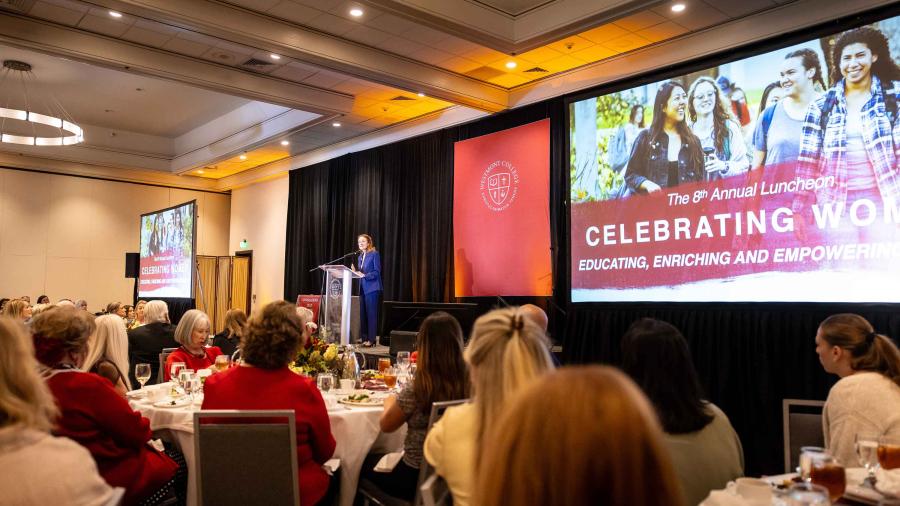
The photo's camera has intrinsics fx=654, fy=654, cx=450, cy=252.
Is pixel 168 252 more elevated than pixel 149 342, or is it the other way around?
pixel 168 252

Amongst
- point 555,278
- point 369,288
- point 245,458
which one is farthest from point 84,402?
point 369,288

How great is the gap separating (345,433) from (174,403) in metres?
0.99

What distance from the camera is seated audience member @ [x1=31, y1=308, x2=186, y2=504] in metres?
2.41

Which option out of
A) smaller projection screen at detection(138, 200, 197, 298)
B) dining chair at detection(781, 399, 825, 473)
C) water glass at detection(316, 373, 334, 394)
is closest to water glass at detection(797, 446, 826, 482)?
dining chair at detection(781, 399, 825, 473)

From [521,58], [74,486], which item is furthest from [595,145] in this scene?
[74,486]

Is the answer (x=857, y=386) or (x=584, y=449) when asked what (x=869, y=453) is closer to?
(x=857, y=386)

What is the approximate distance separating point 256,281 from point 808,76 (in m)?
10.8

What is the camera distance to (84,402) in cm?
242

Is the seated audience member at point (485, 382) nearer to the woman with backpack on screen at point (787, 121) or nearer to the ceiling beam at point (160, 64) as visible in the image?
the woman with backpack on screen at point (787, 121)

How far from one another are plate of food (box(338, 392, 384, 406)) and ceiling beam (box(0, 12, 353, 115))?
5.75 meters

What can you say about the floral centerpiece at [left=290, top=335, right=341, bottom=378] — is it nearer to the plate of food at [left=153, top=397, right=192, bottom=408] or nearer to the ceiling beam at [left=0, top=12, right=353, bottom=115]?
the plate of food at [left=153, top=397, right=192, bottom=408]

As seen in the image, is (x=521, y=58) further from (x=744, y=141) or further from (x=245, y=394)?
(x=245, y=394)

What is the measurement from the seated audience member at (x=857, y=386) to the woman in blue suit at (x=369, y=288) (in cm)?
746

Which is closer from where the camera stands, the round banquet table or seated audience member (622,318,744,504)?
seated audience member (622,318,744,504)
